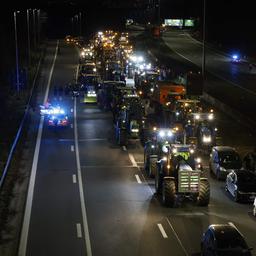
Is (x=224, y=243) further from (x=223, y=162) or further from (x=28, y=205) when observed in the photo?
(x=223, y=162)

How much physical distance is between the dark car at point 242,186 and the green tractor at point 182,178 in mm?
2083

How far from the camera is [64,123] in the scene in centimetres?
5047

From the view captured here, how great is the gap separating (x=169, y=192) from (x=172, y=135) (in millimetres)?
7857

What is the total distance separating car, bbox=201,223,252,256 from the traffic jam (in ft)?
0.10

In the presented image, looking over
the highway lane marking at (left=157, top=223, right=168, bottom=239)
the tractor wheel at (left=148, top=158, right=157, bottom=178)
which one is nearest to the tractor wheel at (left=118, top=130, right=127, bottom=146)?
the tractor wheel at (left=148, top=158, right=157, bottom=178)

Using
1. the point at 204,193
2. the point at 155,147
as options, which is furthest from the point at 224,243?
the point at 155,147

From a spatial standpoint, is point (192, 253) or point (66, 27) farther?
point (66, 27)

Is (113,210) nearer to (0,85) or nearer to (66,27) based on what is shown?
(0,85)

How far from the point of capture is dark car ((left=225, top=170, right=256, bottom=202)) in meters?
29.2

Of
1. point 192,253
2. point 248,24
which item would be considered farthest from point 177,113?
point 248,24

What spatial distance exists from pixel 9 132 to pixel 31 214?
21877 millimetres

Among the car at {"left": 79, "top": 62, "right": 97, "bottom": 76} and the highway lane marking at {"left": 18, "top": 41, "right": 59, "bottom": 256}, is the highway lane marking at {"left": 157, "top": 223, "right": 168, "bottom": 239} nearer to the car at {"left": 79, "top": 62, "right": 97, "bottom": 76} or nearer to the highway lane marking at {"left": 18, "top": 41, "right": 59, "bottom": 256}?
the highway lane marking at {"left": 18, "top": 41, "right": 59, "bottom": 256}

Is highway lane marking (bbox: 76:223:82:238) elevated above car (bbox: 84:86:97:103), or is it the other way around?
highway lane marking (bbox: 76:223:82:238)

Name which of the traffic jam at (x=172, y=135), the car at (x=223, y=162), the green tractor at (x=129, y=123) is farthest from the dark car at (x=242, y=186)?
the green tractor at (x=129, y=123)
